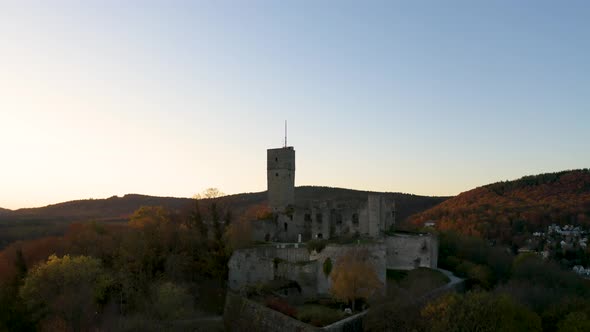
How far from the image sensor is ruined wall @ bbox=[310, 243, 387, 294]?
30.8 m

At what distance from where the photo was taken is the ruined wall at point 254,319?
25316 mm

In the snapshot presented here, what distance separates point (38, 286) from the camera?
28969 mm

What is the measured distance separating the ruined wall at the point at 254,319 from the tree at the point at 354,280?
13.7 ft

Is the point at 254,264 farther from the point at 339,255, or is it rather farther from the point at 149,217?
the point at 149,217

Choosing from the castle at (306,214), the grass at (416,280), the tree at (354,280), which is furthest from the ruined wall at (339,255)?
the castle at (306,214)

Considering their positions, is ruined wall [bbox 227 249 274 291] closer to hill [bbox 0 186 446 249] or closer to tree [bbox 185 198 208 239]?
tree [bbox 185 198 208 239]

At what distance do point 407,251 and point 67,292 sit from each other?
21069 millimetres

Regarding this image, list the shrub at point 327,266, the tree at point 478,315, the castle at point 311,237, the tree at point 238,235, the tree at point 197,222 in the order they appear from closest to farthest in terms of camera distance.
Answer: the tree at point 478,315 < the shrub at point 327,266 < the castle at point 311,237 < the tree at point 238,235 < the tree at point 197,222

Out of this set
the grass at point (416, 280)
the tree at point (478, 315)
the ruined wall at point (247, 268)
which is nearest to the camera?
the tree at point (478, 315)

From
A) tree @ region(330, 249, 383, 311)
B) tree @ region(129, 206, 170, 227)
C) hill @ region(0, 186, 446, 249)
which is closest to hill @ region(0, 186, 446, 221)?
hill @ region(0, 186, 446, 249)

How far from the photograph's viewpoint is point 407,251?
3566cm

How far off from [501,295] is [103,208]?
79.2m

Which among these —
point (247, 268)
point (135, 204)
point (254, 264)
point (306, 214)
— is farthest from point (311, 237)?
point (135, 204)

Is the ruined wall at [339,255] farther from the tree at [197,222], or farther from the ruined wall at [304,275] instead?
the tree at [197,222]
